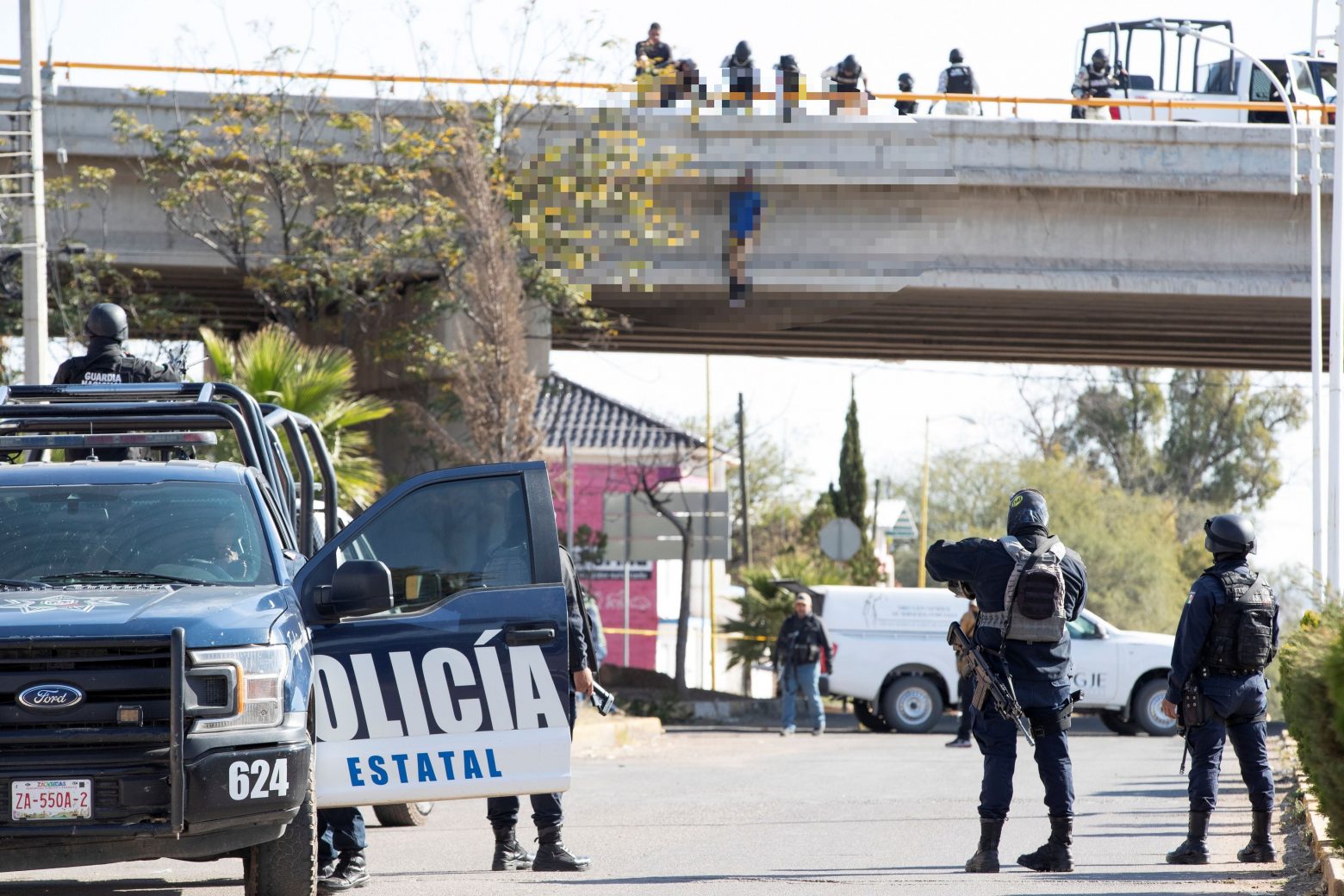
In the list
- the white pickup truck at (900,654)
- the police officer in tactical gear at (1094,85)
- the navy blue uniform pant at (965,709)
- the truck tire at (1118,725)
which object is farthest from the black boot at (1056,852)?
the police officer in tactical gear at (1094,85)

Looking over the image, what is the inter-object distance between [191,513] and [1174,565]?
46152 mm

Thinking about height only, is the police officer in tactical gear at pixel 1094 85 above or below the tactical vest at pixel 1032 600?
above

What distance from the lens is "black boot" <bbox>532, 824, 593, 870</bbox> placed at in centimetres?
823

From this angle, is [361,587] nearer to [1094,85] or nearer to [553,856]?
[553,856]

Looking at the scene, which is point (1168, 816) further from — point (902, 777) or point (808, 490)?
point (808, 490)

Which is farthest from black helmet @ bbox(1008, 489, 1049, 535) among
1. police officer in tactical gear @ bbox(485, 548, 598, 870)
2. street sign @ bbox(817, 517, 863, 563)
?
street sign @ bbox(817, 517, 863, 563)

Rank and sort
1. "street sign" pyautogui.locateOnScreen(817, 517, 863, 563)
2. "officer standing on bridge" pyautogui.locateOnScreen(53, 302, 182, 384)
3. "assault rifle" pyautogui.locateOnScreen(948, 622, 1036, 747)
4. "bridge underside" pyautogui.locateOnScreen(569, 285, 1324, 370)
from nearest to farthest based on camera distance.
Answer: "assault rifle" pyautogui.locateOnScreen(948, 622, 1036, 747)
"officer standing on bridge" pyautogui.locateOnScreen(53, 302, 182, 384)
"bridge underside" pyautogui.locateOnScreen(569, 285, 1324, 370)
"street sign" pyautogui.locateOnScreen(817, 517, 863, 563)

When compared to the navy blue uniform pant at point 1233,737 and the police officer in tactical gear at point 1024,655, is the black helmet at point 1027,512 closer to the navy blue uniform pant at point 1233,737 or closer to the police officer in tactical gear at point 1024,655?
the police officer in tactical gear at point 1024,655

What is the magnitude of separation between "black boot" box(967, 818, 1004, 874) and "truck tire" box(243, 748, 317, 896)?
344 cm

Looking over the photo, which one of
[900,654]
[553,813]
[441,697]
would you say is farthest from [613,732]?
[441,697]

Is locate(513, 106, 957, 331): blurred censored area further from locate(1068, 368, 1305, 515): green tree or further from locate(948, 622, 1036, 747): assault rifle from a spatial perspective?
locate(1068, 368, 1305, 515): green tree

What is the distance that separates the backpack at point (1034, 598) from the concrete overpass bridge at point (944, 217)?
1400 centimetres

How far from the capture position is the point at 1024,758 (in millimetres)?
16656

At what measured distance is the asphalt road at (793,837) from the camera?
25.6ft
